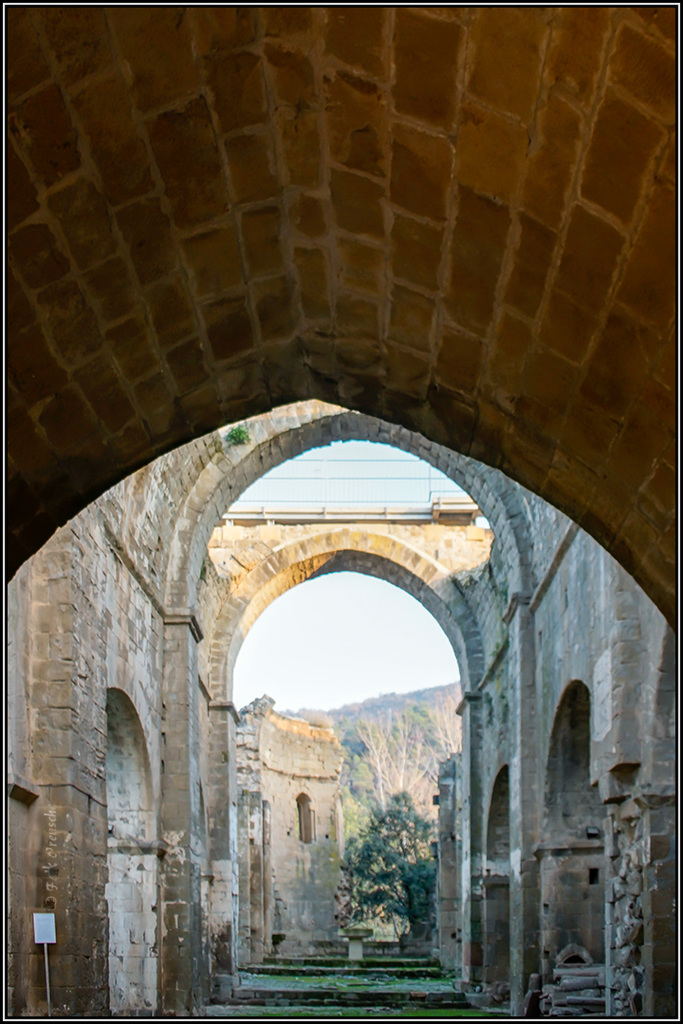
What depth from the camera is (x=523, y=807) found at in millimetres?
14703

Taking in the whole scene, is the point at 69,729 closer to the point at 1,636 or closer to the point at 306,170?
the point at 1,636

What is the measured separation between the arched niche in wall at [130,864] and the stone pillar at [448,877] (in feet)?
37.1

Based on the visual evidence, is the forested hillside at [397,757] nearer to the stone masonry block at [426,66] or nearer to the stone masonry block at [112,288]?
the stone masonry block at [112,288]

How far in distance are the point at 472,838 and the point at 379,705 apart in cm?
7069

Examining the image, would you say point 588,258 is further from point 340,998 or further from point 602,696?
point 340,998

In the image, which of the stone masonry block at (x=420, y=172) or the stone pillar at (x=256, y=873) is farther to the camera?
the stone pillar at (x=256, y=873)

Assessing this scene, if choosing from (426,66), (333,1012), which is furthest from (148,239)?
(333,1012)

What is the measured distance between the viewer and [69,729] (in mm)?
10375

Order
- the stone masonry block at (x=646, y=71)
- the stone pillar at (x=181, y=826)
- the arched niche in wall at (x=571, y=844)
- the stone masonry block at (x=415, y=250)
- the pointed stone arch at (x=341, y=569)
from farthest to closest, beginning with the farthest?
the pointed stone arch at (x=341, y=569) → the stone pillar at (x=181, y=826) → the arched niche in wall at (x=571, y=844) → the stone masonry block at (x=415, y=250) → the stone masonry block at (x=646, y=71)

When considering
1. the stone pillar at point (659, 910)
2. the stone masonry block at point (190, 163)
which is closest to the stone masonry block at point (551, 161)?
the stone masonry block at point (190, 163)

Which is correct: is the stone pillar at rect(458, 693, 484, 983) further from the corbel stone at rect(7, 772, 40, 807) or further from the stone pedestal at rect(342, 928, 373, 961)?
the corbel stone at rect(7, 772, 40, 807)

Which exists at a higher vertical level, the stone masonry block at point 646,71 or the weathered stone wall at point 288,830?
the stone masonry block at point 646,71

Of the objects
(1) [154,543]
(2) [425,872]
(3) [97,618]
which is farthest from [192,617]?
(2) [425,872]

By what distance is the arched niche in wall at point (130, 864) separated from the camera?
13969 mm
